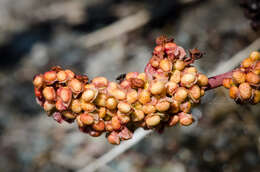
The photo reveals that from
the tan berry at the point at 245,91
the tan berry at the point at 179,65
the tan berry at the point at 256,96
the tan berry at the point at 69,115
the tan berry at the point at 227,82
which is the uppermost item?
the tan berry at the point at 179,65

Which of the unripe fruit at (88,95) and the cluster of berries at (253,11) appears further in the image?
the cluster of berries at (253,11)

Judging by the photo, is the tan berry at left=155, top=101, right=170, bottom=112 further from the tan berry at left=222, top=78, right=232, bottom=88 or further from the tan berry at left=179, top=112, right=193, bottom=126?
the tan berry at left=222, top=78, right=232, bottom=88

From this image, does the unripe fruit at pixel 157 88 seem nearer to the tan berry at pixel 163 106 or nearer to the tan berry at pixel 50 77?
the tan berry at pixel 163 106

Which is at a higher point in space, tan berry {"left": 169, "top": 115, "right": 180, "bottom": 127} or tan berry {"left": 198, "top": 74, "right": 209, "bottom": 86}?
tan berry {"left": 198, "top": 74, "right": 209, "bottom": 86}

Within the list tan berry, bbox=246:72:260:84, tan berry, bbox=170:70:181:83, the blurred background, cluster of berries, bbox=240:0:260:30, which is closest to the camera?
tan berry, bbox=246:72:260:84

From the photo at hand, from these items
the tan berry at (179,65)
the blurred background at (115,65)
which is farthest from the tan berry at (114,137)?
the blurred background at (115,65)

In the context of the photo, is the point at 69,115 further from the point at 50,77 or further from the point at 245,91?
the point at 245,91

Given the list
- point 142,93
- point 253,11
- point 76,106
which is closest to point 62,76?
point 76,106

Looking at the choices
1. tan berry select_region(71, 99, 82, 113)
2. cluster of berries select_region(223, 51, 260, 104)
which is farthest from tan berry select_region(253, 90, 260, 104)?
tan berry select_region(71, 99, 82, 113)
